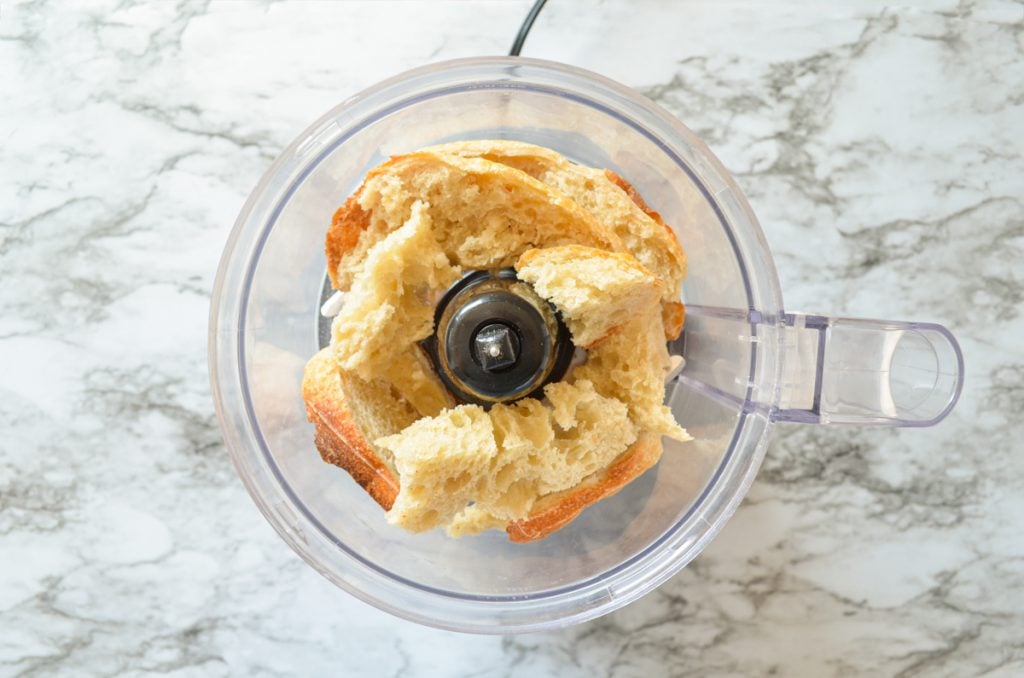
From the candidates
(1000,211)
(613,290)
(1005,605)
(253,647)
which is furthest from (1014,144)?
(253,647)

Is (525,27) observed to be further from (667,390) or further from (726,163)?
(667,390)

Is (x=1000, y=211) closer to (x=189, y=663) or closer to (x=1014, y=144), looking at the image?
(x=1014, y=144)

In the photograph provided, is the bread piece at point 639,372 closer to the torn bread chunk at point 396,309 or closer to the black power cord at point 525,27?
the torn bread chunk at point 396,309

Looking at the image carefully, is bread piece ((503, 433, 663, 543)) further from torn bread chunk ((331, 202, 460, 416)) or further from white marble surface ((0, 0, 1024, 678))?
white marble surface ((0, 0, 1024, 678))

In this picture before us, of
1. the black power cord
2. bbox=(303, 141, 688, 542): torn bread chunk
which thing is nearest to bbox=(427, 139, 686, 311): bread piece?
bbox=(303, 141, 688, 542): torn bread chunk

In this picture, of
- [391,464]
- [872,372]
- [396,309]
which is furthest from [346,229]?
[872,372]

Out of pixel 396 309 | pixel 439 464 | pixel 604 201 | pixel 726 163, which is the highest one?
pixel 726 163
